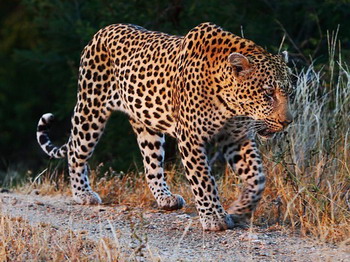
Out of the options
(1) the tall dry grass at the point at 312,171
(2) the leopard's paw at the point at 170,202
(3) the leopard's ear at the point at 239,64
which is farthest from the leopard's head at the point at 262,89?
(2) the leopard's paw at the point at 170,202

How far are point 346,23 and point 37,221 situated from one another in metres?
6.96

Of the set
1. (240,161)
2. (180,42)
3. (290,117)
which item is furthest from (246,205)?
(180,42)

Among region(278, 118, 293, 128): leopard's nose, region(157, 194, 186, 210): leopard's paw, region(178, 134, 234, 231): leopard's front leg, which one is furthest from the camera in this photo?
region(157, 194, 186, 210): leopard's paw

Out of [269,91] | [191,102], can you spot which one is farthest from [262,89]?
[191,102]

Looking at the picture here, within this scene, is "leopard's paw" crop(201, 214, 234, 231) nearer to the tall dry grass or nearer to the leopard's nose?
the tall dry grass

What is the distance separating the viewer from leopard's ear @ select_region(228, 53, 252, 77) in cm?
676

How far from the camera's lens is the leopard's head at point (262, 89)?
6.71m

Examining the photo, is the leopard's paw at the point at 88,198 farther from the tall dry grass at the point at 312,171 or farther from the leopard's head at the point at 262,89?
the leopard's head at the point at 262,89

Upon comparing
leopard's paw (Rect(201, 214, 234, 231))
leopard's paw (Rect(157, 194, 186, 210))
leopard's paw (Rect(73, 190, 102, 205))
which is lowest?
leopard's paw (Rect(73, 190, 102, 205))

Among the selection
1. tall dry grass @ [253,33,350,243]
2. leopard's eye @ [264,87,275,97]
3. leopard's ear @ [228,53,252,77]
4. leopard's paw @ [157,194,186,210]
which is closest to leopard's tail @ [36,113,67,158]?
leopard's paw @ [157,194,186,210]

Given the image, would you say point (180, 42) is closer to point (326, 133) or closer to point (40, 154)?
point (326, 133)

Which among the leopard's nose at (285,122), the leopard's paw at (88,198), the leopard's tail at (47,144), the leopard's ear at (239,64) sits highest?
the leopard's ear at (239,64)

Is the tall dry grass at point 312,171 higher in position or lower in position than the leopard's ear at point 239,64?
lower

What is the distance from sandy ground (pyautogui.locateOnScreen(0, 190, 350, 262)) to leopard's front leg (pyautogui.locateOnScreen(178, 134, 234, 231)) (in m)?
0.09
